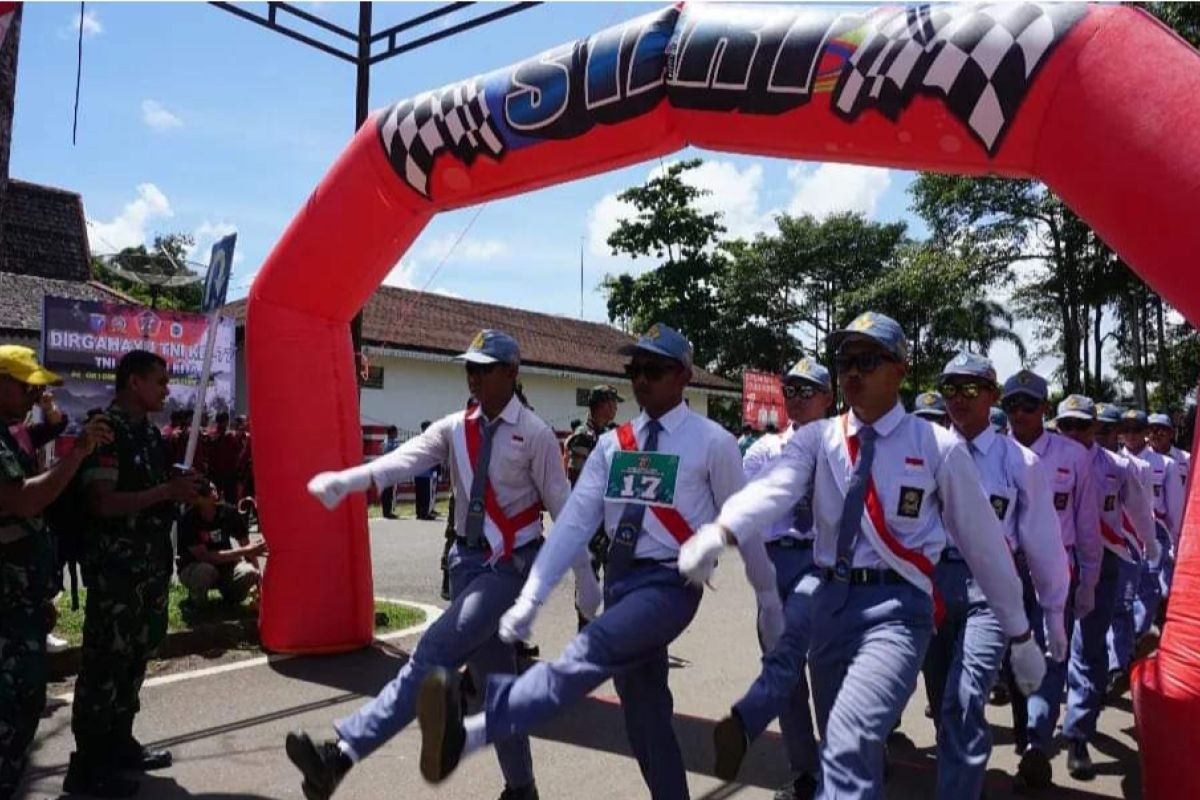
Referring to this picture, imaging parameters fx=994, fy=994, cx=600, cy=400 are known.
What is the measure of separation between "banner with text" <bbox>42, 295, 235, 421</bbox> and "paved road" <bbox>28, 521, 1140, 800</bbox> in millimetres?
10039

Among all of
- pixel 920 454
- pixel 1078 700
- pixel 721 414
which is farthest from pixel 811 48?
pixel 721 414

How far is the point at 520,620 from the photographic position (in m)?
3.54

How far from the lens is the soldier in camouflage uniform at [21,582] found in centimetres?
391

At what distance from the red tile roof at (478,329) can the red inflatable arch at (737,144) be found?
1710 cm

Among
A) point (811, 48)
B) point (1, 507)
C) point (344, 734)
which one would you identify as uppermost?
point (811, 48)

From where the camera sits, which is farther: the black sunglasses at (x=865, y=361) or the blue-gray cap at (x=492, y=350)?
the blue-gray cap at (x=492, y=350)

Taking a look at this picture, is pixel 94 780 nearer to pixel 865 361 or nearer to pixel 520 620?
pixel 520 620

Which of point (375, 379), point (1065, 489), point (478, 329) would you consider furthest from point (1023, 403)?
point (478, 329)

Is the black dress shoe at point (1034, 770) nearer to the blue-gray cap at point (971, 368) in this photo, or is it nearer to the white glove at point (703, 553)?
the blue-gray cap at point (971, 368)

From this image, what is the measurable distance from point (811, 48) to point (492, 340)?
2.18 metres

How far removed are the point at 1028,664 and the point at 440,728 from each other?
2107mm

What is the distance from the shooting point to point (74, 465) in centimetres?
402

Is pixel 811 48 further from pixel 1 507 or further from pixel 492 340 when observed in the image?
pixel 1 507

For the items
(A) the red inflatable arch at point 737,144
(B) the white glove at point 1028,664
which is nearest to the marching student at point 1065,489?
(A) the red inflatable arch at point 737,144
